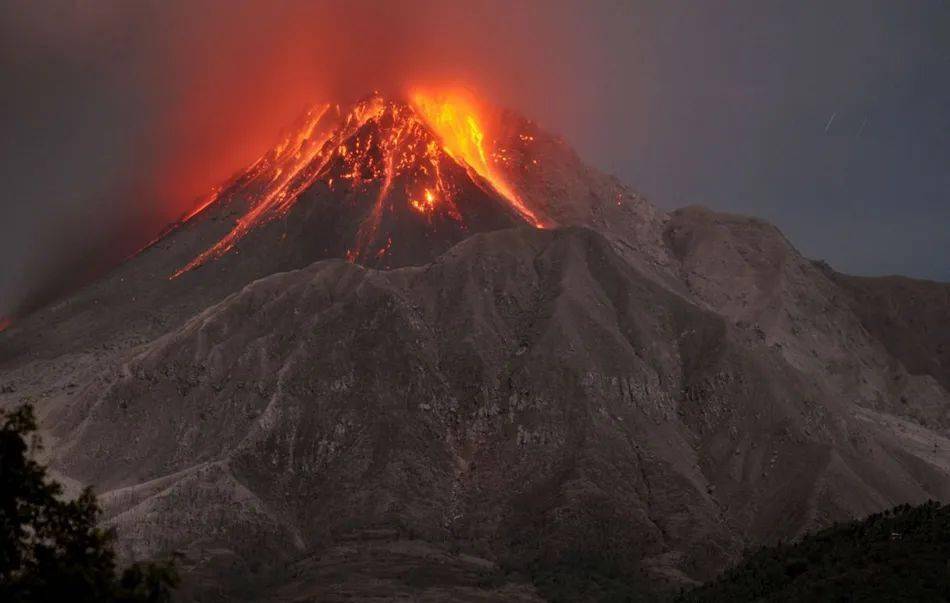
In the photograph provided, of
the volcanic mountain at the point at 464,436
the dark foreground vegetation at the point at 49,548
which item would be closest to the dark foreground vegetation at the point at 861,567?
the volcanic mountain at the point at 464,436

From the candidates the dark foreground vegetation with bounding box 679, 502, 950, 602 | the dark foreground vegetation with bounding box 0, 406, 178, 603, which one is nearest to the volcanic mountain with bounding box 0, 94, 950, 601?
the dark foreground vegetation with bounding box 679, 502, 950, 602

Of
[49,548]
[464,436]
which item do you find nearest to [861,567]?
[49,548]

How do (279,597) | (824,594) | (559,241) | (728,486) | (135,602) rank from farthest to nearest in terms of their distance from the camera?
(559,241) → (728,486) → (279,597) → (824,594) → (135,602)

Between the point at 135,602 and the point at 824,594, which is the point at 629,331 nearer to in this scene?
the point at 824,594

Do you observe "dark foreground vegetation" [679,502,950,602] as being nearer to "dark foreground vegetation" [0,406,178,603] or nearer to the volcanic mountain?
the volcanic mountain

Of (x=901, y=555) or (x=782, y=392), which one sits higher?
(x=782, y=392)

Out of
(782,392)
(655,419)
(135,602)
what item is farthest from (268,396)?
(135,602)
